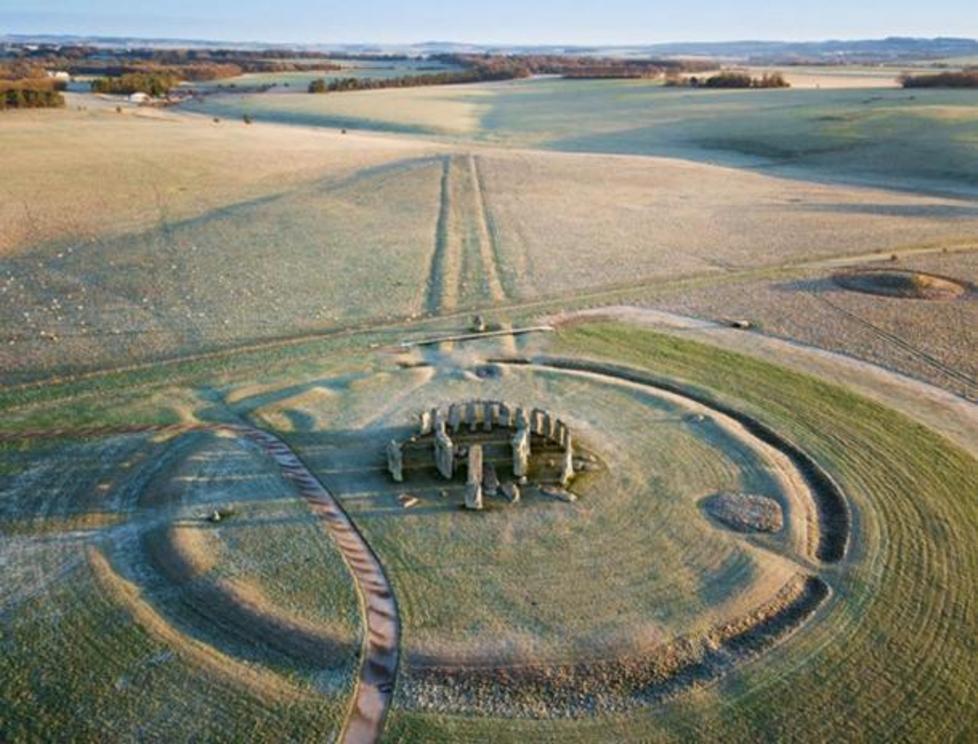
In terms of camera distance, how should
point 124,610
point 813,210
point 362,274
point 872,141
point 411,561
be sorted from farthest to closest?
point 872,141 < point 813,210 < point 362,274 < point 411,561 < point 124,610

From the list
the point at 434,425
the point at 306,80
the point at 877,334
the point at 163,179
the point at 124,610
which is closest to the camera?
the point at 124,610

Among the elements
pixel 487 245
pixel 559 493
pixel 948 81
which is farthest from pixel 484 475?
pixel 948 81

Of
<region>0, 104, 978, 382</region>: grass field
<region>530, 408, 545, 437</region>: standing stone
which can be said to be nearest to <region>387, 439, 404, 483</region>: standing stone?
<region>530, 408, 545, 437</region>: standing stone

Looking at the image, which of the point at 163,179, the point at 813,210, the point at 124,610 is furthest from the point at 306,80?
the point at 124,610

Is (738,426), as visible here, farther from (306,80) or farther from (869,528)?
(306,80)

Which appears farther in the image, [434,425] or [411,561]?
[434,425]
